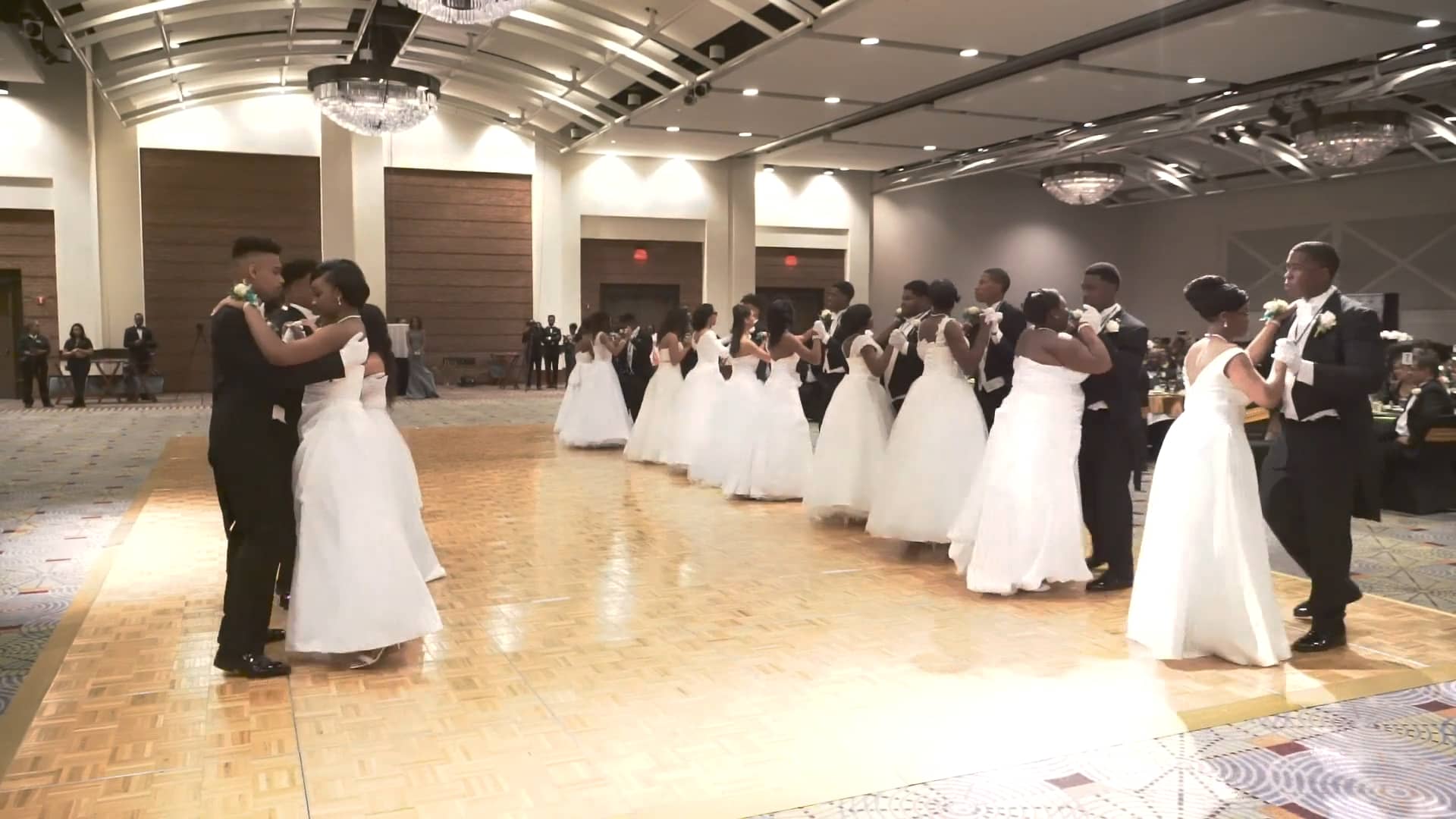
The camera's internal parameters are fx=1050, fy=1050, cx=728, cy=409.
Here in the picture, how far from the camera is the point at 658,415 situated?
393 inches

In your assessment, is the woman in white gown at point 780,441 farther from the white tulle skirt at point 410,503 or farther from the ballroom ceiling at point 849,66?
the ballroom ceiling at point 849,66

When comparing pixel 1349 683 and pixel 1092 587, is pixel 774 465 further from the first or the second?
pixel 1349 683

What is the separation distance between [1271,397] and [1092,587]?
1.59 meters

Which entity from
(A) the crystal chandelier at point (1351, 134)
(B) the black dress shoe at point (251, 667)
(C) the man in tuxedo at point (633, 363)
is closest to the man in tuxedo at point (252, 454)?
(B) the black dress shoe at point (251, 667)

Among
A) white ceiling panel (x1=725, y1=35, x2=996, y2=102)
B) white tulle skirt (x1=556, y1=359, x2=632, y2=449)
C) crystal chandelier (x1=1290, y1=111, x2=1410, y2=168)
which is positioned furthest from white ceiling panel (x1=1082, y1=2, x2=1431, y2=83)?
white tulle skirt (x1=556, y1=359, x2=632, y2=449)

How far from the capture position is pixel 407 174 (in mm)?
20219

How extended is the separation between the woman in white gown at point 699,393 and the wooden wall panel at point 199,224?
1310cm

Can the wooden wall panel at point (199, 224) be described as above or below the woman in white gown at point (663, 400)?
above

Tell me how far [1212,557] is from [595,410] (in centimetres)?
804

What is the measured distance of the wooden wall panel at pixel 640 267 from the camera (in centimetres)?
2197

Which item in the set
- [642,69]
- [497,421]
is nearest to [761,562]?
[497,421]

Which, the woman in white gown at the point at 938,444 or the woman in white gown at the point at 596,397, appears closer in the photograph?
the woman in white gown at the point at 938,444

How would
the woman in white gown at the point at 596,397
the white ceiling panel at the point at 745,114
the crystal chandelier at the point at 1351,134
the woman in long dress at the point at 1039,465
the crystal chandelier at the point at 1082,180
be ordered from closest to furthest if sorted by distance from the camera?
the woman in long dress at the point at 1039,465, the woman in white gown at the point at 596,397, the crystal chandelier at the point at 1351,134, the white ceiling panel at the point at 745,114, the crystal chandelier at the point at 1082,180

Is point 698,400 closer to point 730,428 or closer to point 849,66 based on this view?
point 730,428
